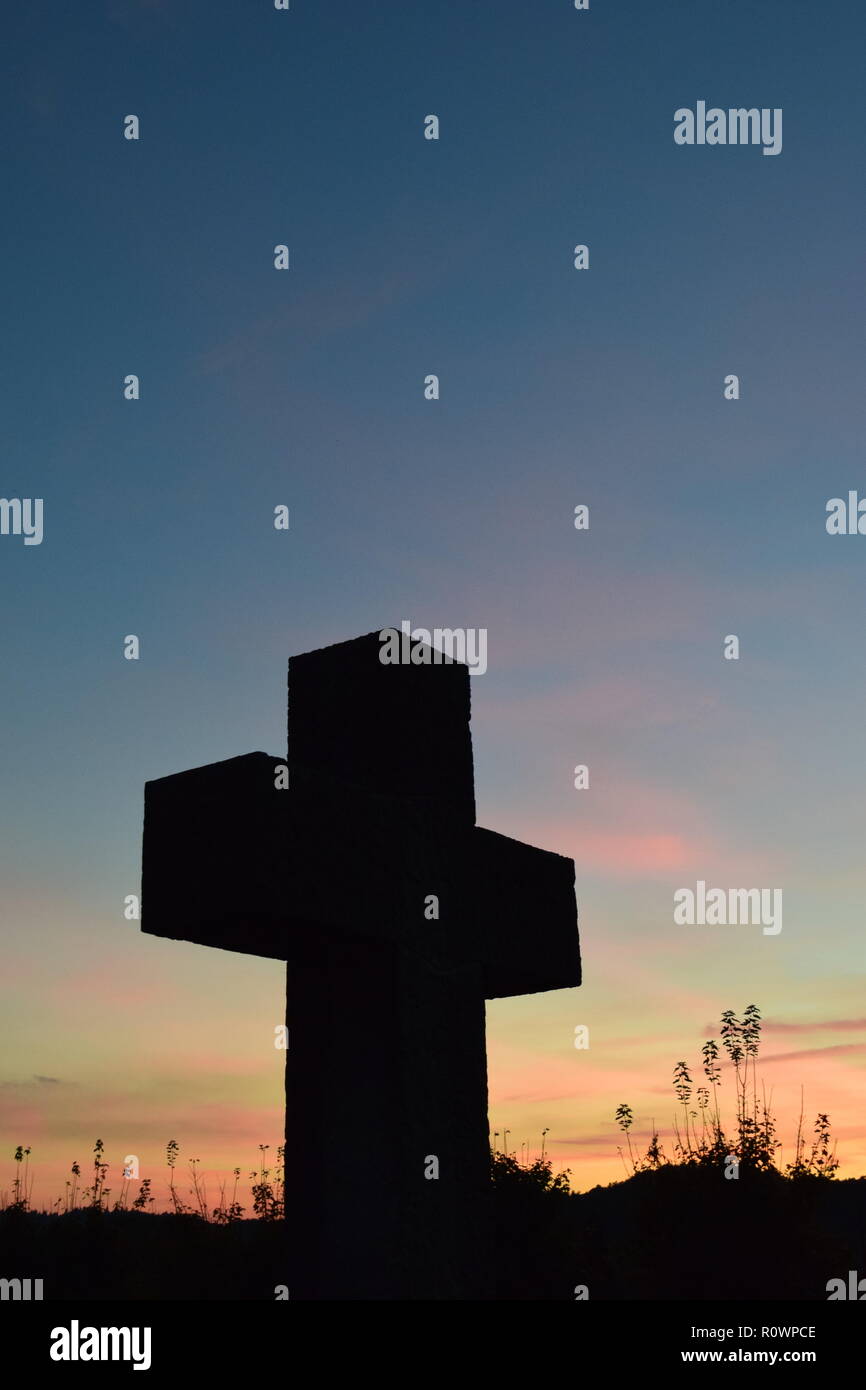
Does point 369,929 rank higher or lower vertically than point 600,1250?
higher

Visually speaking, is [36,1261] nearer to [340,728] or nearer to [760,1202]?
[760,1202]

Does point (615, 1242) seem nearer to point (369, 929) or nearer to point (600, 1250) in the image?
point (600, 1250)

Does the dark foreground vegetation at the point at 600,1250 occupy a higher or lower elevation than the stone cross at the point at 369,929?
lower

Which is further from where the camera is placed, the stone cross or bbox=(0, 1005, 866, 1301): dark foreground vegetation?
bbox=(0, 1005, 866, 1301): dark foreground vegetation

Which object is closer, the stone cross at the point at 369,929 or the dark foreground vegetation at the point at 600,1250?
the stone cross at the point at 369,929

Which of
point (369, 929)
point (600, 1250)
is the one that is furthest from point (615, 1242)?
point (369, 929)

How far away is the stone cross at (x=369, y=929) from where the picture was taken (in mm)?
4465

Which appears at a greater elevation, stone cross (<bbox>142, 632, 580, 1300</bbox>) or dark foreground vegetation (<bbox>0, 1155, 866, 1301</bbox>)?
stone cross (<bbox>142, 632, 580, 1300</bbox>)

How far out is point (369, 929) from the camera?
16.1 ft

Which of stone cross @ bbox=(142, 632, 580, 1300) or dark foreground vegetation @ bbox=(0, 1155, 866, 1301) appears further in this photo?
dark foreground vegetation @ bbox=(0, 1155, 866, 1301)

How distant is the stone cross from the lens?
446 centimetres
